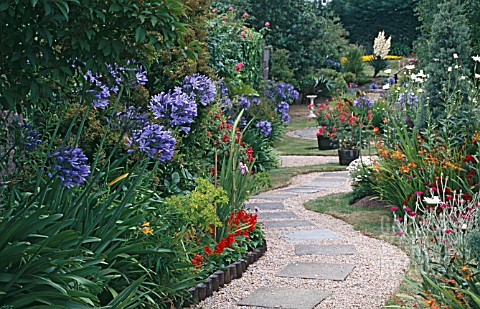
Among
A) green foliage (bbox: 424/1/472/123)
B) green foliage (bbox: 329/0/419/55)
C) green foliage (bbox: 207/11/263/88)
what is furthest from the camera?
green foliage (bbox: 329/0/419/55)

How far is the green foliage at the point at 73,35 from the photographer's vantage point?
8.56 ft

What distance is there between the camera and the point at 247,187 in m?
5.64

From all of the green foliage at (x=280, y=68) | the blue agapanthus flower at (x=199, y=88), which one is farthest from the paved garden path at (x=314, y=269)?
the green foliage at (x=280, y=68)

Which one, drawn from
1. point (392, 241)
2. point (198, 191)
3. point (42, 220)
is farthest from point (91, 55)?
point (392, 241)

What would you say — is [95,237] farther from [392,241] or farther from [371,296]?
[392,241]

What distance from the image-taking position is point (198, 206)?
454 cm

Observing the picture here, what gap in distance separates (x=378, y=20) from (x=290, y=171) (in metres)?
25.2

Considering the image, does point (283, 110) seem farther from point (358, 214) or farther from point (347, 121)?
point (358, 214)

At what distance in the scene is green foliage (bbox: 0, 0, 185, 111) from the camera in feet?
8.56

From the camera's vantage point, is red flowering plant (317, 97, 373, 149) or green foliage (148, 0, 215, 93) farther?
red flowering plant (317, 97, 373, 149)

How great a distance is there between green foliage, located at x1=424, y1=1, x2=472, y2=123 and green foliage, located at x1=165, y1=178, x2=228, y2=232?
3210 mm

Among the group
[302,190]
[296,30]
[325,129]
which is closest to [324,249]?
[302,190]

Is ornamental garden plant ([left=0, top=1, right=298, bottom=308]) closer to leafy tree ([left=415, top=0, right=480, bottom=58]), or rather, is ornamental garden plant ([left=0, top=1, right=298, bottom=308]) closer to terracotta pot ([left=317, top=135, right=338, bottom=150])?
terracotta pot ([left=317, top=135, right=338, bottom=150])

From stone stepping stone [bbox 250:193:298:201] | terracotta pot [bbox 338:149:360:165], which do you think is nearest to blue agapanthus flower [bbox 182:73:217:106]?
stone stepping stone [bbox 250:193:298:201]
